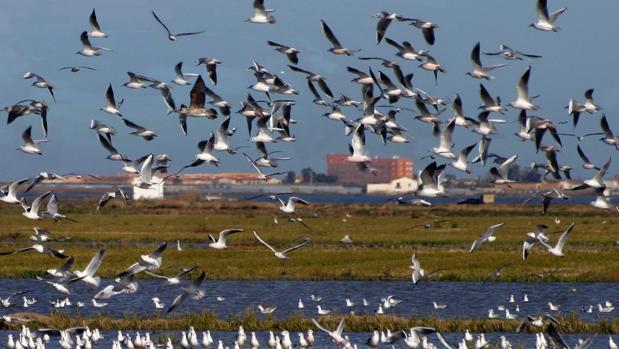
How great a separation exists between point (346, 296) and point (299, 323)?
8.78 m

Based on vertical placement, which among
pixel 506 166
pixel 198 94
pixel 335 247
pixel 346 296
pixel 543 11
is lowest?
pixel 335 247

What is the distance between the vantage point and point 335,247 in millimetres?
51688

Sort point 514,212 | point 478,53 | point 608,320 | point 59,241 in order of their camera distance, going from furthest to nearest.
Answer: point 514,212
point 59,241
point 608,320
point 478,53

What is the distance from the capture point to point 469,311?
31844 millimetres

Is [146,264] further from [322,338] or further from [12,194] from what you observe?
[322,338]

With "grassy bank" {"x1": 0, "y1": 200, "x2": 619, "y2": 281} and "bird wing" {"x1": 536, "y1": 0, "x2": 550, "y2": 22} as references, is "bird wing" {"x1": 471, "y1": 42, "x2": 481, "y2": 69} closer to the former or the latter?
"bird wing" {"x1": 536, "y1": 0, "x2": 550, "y2": 22}

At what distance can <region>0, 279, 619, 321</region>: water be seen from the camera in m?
31.7

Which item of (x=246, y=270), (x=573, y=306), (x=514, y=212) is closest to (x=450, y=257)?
(x=246, y=270)

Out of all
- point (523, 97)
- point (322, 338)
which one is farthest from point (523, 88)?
point (322, 338)

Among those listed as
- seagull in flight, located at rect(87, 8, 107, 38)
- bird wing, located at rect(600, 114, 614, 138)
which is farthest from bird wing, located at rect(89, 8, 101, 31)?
bird wing, located at rect(600, 114, 614, 138)

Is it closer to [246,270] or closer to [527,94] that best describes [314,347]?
[527,94]

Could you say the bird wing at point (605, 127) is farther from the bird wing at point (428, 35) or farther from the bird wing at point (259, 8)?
the bird wing at point (259, 8)

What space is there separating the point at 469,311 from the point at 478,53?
8.22 meters

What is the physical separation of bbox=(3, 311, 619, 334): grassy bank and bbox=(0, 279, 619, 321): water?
2407mm
